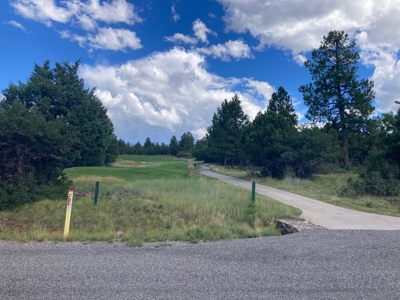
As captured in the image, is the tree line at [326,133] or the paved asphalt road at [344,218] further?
the tree line at [326,133]

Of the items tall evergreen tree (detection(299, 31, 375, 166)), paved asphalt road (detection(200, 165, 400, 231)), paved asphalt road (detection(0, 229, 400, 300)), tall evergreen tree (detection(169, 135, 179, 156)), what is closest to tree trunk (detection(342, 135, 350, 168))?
tall evergreen tree (detection(299, 31, 375, 166))

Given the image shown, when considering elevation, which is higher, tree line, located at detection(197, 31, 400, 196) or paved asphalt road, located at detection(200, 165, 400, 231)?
tree line, located at detection(197, 31, 400, 196)

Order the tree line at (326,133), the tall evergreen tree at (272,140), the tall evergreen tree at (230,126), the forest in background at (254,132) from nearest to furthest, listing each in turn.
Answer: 1. the forest in background at (254,132)
2. the tree line at (326,133)
3. the tall evergreen tree at (272,140)
4. the tall evergreen tree at (230,126)

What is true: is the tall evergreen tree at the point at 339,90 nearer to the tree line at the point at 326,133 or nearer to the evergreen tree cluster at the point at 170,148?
the tree line at the point at 326,133

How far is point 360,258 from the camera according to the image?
5.59m

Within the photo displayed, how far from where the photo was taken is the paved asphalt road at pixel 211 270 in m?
4.11

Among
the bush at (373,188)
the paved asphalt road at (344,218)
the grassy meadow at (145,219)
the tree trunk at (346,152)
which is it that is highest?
the tree trunk at (346,152)

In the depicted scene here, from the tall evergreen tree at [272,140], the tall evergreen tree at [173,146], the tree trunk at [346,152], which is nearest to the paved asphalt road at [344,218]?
the tall evergreen tree at [272,140]

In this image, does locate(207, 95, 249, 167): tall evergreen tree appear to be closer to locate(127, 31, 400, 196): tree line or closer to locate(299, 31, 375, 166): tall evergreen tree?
locate(127, 31, 400, 196): tree line

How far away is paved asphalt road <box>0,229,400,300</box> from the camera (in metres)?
4.11

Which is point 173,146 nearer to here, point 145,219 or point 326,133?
point 326,133

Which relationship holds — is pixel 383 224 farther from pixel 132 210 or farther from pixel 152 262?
pixel 132 210

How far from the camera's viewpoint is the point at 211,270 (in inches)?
197

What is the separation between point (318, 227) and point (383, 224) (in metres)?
2.29
